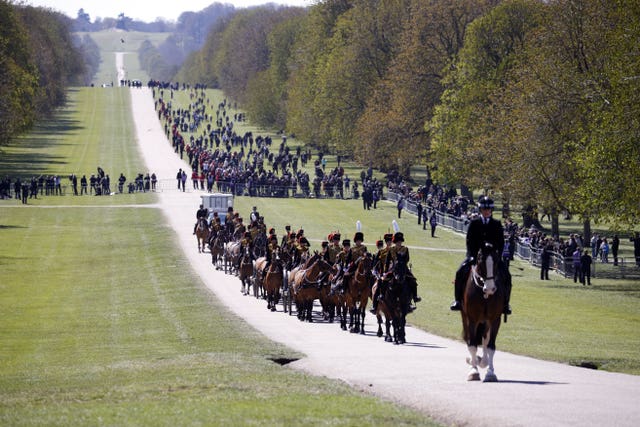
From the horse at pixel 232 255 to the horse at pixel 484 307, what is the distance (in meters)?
27.3

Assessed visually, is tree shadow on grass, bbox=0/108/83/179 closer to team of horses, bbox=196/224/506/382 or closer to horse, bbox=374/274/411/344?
team of horses, bbox=196/224/506/382

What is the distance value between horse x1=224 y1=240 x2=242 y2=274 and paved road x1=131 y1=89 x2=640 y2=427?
1398 cm

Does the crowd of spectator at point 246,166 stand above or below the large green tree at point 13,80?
below

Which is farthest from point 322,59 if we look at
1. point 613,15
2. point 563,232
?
point 613,15

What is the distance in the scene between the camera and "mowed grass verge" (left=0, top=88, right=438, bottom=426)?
56.7 ft

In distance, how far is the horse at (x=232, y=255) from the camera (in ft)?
160

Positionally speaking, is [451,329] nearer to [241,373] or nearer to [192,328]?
[192,328]

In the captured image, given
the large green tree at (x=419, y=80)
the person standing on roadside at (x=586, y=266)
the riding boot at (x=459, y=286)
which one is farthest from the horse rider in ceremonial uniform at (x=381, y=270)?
the large green tree at (x=419, y=80)

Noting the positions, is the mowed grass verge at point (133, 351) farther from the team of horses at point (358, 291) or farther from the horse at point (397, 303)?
the horse at point (397, 303)

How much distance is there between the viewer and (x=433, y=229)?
71.9m

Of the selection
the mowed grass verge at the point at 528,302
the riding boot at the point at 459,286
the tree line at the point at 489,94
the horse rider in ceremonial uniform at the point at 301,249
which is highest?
the tree line at the point at 489,94

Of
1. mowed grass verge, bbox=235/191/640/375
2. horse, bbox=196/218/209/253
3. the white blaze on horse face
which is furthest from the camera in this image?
horse, bbox=196/218/209/253

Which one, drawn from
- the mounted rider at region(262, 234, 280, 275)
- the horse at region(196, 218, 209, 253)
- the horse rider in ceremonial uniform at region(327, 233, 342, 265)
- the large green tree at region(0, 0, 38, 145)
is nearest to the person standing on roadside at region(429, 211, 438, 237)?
the horse at region(196, 218, 209, 253)

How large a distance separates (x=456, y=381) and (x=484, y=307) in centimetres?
131
